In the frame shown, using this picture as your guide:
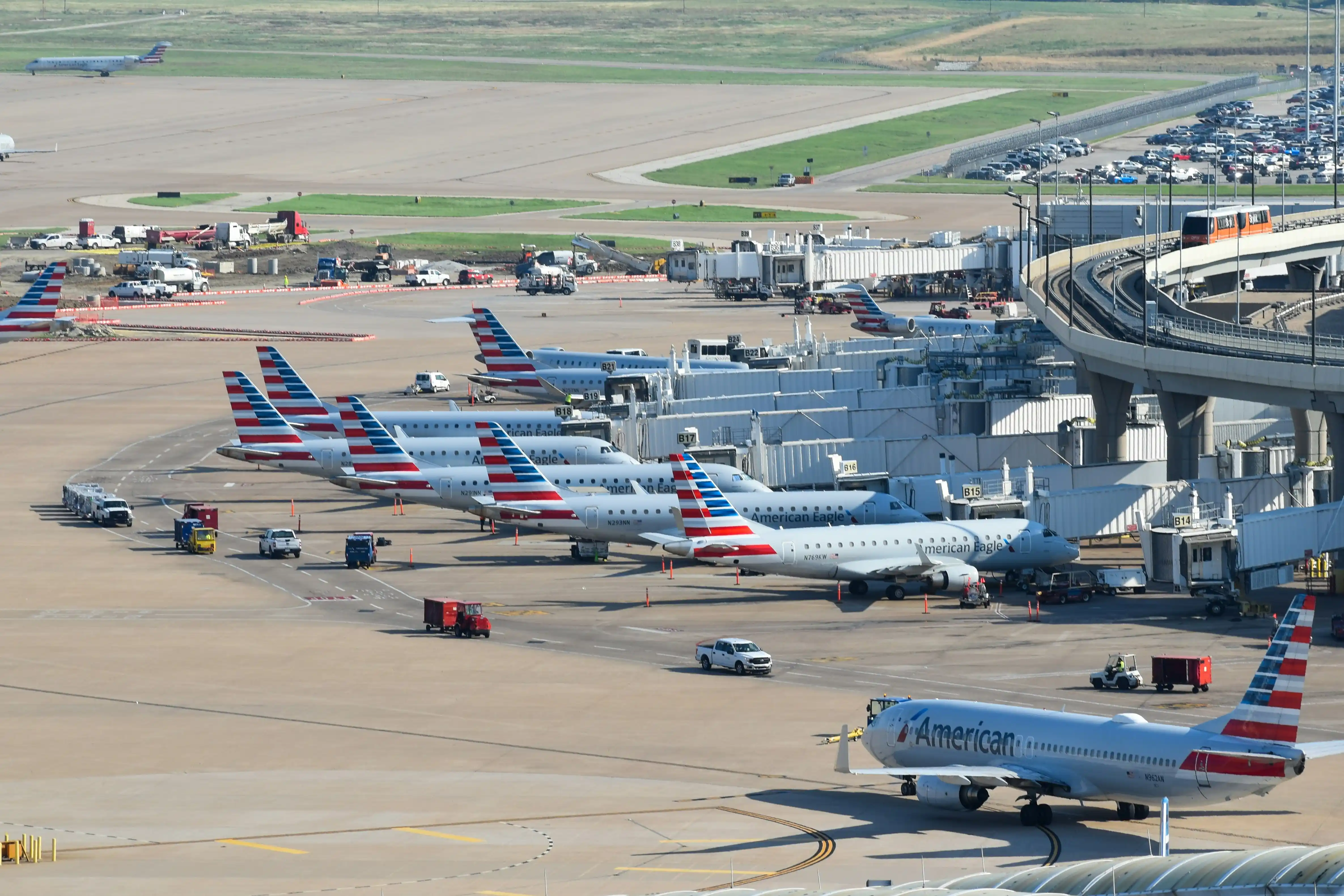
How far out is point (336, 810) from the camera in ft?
198

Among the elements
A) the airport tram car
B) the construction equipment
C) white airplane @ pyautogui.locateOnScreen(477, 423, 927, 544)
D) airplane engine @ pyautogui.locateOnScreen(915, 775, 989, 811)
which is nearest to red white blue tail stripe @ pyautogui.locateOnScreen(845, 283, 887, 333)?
the airport tram car

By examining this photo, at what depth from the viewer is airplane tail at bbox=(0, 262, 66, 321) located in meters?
162

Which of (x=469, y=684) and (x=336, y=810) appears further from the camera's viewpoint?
(x=469, y=684)

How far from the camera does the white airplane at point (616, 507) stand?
9700cm

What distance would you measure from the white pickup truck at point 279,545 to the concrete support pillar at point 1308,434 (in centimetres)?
4706

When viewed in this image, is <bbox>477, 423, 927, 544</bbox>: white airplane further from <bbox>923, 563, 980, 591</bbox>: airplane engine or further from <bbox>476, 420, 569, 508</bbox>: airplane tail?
<bbox>923, 563, 980, 591</bbox>: airplane engine

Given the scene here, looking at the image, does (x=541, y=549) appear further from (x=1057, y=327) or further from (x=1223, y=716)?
(x=1223, y=716)

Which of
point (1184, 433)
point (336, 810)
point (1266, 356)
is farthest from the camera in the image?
point (1184, 433)

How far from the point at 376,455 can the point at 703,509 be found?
73.3ft

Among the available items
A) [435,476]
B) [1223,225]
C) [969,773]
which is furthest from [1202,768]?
[1223,225]

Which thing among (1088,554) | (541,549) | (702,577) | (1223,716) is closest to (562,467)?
(541,549)

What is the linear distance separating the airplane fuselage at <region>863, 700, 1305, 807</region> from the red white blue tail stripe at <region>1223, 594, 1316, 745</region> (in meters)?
0.39

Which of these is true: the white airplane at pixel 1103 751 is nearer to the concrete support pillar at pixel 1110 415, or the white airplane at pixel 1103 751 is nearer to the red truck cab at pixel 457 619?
the red truck cab at pixel 457 619

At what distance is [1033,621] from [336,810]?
35.4 m
